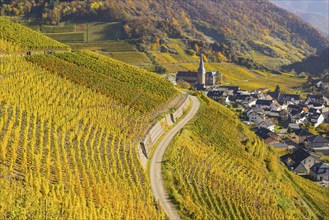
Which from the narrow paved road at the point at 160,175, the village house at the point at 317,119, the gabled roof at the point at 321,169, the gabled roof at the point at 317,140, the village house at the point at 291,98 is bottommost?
the village house at the point at 291,98

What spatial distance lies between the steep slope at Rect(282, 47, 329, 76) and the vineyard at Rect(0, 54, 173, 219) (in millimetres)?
141940

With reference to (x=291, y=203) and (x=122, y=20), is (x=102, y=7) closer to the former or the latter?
(x=122, y=20)

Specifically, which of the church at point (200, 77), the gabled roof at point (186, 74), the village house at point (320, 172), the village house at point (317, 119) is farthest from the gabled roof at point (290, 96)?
the village house at point (320, 172)

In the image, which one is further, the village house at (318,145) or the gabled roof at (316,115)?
the gabled roof at (316,115)

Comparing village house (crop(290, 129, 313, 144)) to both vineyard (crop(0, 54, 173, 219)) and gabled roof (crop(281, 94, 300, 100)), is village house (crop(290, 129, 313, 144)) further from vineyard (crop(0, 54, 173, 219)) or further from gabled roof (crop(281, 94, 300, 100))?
vineyard (crop(0, 54, 173, 219))

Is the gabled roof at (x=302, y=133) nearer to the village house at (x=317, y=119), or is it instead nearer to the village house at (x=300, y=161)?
the village house at (x=300, y=161)

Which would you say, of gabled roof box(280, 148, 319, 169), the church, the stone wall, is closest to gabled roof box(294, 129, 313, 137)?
gabled roof box(280, 148, 319, 169)

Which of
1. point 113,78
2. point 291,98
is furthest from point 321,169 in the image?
point 291,98

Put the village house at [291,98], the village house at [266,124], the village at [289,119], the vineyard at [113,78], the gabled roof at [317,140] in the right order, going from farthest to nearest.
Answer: the village house at [291,98]
the village house at [266,124]
the gabled roof at [317,140]
the village at [289,119]
the vineyard at [113,78]

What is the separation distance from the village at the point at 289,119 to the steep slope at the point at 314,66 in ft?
142

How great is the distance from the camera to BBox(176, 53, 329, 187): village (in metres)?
54.5

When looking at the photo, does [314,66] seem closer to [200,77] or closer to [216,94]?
[200,77]

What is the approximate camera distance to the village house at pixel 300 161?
53531mm

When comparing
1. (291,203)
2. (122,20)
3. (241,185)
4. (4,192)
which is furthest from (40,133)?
(122,20)
